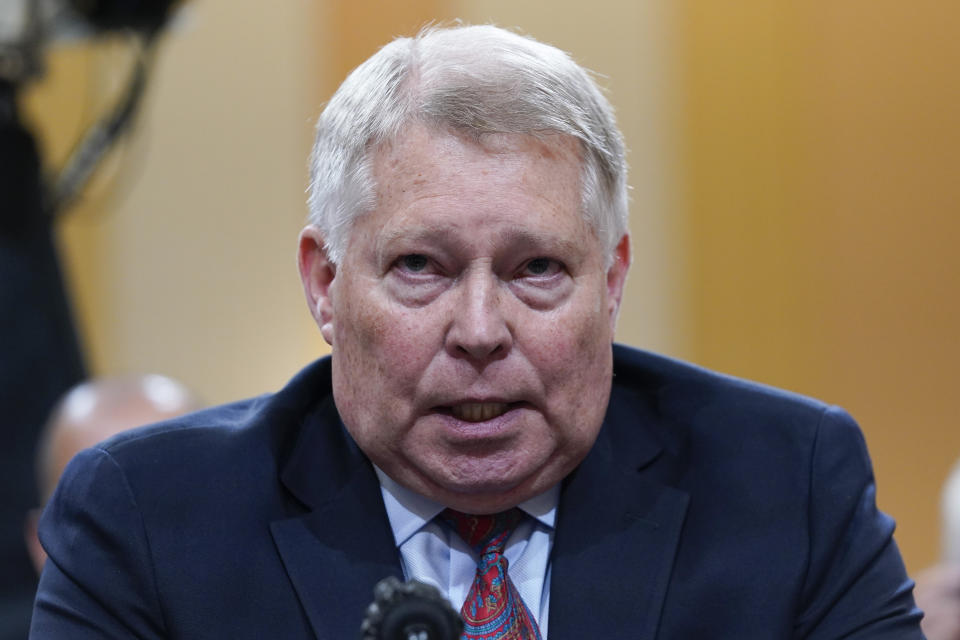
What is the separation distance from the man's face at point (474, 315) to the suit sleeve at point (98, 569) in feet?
1.01

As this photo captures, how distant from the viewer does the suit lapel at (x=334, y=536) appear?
1.54m

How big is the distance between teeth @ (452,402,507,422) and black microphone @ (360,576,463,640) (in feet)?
1.51

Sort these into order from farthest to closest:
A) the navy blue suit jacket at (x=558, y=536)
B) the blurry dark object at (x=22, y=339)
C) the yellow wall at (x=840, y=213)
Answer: the yellow wall at (x=840, y=213) → the blurry dark object at (x=22, y=339) → the navy blue suit jacket at (x=558, y=536)

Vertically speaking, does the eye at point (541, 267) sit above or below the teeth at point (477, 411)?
above

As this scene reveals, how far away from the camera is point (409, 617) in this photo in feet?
3.39

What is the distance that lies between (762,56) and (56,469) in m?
3.36

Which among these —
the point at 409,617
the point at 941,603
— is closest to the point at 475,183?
the point at 409,617

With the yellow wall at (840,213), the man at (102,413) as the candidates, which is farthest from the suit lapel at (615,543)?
the yellow wall at (840,213)

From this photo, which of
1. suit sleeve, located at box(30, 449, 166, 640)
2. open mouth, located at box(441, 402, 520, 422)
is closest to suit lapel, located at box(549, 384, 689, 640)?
open mouth, located at box(441, 402, 520, 422)

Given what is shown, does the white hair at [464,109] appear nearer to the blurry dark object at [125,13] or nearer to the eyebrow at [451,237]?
the eyebrow at [451,237]

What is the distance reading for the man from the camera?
272 cm

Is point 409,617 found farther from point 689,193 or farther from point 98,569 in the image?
point 689,193

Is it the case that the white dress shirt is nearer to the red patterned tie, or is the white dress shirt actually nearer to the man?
the red patterned tie

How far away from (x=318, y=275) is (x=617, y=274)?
0.39m
